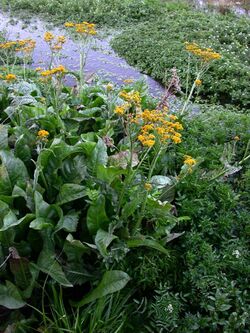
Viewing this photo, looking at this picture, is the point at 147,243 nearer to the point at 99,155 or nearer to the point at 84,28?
the point at 99,155

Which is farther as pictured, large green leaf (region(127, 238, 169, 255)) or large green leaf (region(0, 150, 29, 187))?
large green leaf (region(0, 150, 29, 187))

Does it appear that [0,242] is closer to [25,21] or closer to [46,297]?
[46,297]

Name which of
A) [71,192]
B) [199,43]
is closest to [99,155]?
[71,192]

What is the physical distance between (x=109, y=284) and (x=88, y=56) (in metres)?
5.98

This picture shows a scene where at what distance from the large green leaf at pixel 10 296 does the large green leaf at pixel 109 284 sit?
36 centimetres

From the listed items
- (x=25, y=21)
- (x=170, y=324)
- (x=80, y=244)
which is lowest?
(x=25, y=21)

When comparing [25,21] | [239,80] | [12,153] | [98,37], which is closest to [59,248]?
[12,153]

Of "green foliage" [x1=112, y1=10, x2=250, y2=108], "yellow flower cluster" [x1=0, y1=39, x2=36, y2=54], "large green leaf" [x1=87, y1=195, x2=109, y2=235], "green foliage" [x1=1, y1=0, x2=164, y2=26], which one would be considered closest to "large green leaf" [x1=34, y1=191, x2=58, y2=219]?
"large green leaf" [x1=87, y1=195, x2=109, y2=235]

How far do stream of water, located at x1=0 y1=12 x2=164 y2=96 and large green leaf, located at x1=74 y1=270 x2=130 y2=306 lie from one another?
416 centimetres

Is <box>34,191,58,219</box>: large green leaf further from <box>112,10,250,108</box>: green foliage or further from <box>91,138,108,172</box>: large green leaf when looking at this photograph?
<box>112,10,250,108</box>: green foliage

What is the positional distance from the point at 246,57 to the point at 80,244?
19.5 ft

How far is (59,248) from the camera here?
2.63 meters

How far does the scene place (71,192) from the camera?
262 cm

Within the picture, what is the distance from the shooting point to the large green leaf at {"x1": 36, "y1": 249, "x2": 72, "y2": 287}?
7.87ft
